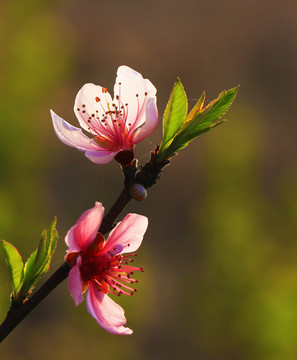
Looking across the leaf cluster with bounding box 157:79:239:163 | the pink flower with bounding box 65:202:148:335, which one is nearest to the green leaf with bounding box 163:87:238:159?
the leaf cluster with bounding box 157:79:239:163

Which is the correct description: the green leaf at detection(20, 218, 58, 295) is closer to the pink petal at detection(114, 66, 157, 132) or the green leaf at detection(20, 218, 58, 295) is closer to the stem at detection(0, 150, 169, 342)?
the stem at detection(0, 150, 169, 342)

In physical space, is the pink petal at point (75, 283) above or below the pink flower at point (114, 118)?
below

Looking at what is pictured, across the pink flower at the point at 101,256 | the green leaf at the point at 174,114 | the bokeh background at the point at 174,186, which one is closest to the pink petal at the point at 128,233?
the pink flower at the point at 101,256

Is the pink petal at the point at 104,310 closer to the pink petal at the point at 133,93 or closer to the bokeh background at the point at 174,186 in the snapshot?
the pink petal at the point at 133,93

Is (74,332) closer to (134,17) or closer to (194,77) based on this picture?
(194,77)

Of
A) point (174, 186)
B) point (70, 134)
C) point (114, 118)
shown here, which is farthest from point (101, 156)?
point (174, 186)

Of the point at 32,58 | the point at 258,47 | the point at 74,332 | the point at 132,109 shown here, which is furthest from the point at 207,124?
the point at 258,47
